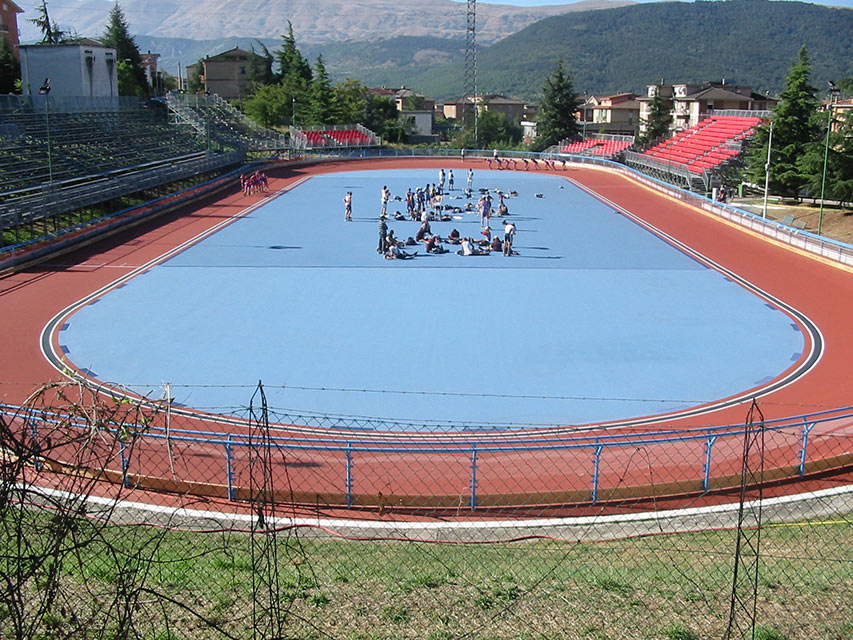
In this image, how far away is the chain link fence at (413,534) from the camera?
620cm

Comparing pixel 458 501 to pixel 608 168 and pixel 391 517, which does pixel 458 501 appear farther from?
pixel 608 168

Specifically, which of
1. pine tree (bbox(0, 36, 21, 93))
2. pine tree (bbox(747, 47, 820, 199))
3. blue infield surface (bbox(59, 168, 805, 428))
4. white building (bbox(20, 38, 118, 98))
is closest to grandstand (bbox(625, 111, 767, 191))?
pine tree (bbox(747, 47, 820, 199))

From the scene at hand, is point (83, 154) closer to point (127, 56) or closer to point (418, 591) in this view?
point (418, 591)

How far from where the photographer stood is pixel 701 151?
56.3 m

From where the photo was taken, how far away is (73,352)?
1781 centimetres

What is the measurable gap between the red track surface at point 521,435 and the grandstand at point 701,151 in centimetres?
1493

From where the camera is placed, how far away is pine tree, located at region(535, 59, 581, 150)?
86.8m

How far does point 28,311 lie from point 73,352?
4018 mm

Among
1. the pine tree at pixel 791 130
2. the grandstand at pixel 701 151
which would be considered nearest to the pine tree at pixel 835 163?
the pine tree at pixel 791 130

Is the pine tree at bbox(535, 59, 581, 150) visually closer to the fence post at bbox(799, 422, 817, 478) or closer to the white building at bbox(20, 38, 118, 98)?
the white building at bbox(20, 38, 118, 98)

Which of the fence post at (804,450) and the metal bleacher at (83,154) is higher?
the metal bleacher at (83,154)

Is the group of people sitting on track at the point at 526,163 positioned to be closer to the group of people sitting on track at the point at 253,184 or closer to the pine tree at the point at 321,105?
the group of people sitting on track at the point at 253,184

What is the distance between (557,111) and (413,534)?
81.4 m

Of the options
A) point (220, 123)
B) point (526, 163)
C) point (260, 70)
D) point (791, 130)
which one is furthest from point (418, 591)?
point (260, 70)
